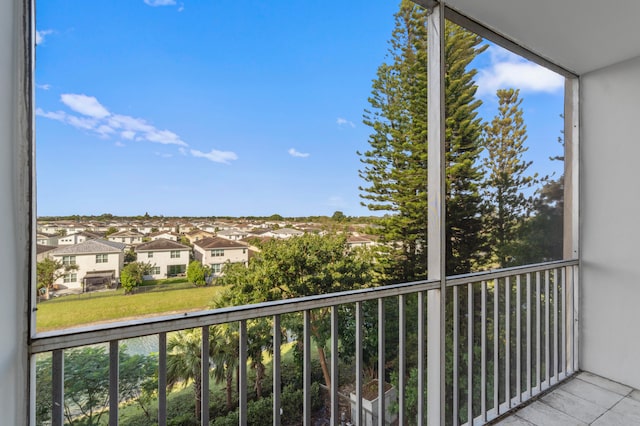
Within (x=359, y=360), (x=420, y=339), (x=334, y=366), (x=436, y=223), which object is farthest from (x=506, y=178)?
(x=334, y=366)

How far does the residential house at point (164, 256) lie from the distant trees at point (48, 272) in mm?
263

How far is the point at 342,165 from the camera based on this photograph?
2492mm

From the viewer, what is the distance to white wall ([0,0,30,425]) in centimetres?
77

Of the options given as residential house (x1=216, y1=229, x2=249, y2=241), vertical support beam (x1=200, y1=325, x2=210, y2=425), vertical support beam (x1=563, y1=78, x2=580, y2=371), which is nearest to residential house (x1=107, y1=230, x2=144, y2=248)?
residential house (x1=216, y1=229, x2=249, y2=241)

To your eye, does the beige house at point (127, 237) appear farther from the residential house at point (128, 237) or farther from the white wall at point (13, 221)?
the white wall at point (13, 221)

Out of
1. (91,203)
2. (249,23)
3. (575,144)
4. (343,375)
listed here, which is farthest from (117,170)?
(575,144)

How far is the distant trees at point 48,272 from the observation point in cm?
104

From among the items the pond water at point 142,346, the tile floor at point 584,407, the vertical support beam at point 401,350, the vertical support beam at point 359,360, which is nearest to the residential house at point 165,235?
the pond water at point 142,346

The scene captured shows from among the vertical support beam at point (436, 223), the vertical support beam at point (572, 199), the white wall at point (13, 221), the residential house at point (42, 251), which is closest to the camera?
the white wall at point (13, 221)

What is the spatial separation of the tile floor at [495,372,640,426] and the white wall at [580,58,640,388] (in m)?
0.18

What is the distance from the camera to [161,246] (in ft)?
4.75

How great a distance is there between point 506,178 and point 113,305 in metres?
3.16

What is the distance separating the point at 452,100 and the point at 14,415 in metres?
3.38

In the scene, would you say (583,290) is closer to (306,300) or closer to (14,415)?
(306,300)
